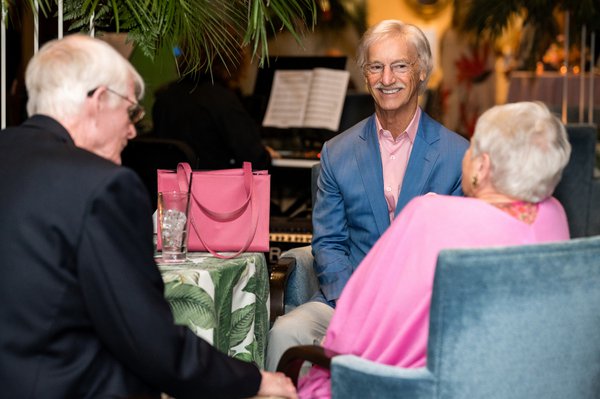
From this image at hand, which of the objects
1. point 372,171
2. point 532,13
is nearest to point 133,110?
point 372,171

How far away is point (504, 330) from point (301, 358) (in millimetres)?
478

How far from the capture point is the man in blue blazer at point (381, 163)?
2.94 meters

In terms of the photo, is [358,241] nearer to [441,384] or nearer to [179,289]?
[179,289]

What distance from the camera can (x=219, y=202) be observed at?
2.74 m

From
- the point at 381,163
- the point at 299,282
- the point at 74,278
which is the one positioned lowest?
the point at 299,282

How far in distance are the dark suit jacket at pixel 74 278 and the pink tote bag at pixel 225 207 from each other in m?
0.95

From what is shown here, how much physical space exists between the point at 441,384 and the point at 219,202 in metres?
1.13

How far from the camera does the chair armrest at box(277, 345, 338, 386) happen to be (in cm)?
197

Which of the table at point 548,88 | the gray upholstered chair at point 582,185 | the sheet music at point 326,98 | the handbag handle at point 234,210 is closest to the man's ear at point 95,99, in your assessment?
the handbag handle at point 234,210

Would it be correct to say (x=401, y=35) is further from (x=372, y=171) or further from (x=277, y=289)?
(x=277, y=289)

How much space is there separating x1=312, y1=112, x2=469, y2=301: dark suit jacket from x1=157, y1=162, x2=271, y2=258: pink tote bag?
0.30 meters

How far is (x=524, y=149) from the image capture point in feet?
6.31

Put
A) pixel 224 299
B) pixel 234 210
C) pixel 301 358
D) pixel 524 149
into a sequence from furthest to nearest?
pixel 234 210 → pixel 224 299 → pixel 301 358 → pixel 524 149

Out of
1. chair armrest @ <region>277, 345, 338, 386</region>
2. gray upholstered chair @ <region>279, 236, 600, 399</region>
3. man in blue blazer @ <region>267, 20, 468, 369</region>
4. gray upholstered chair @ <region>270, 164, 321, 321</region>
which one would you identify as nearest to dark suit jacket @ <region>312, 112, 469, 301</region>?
man in blue blazer @ <region>267, 20, 468, 369</region>
